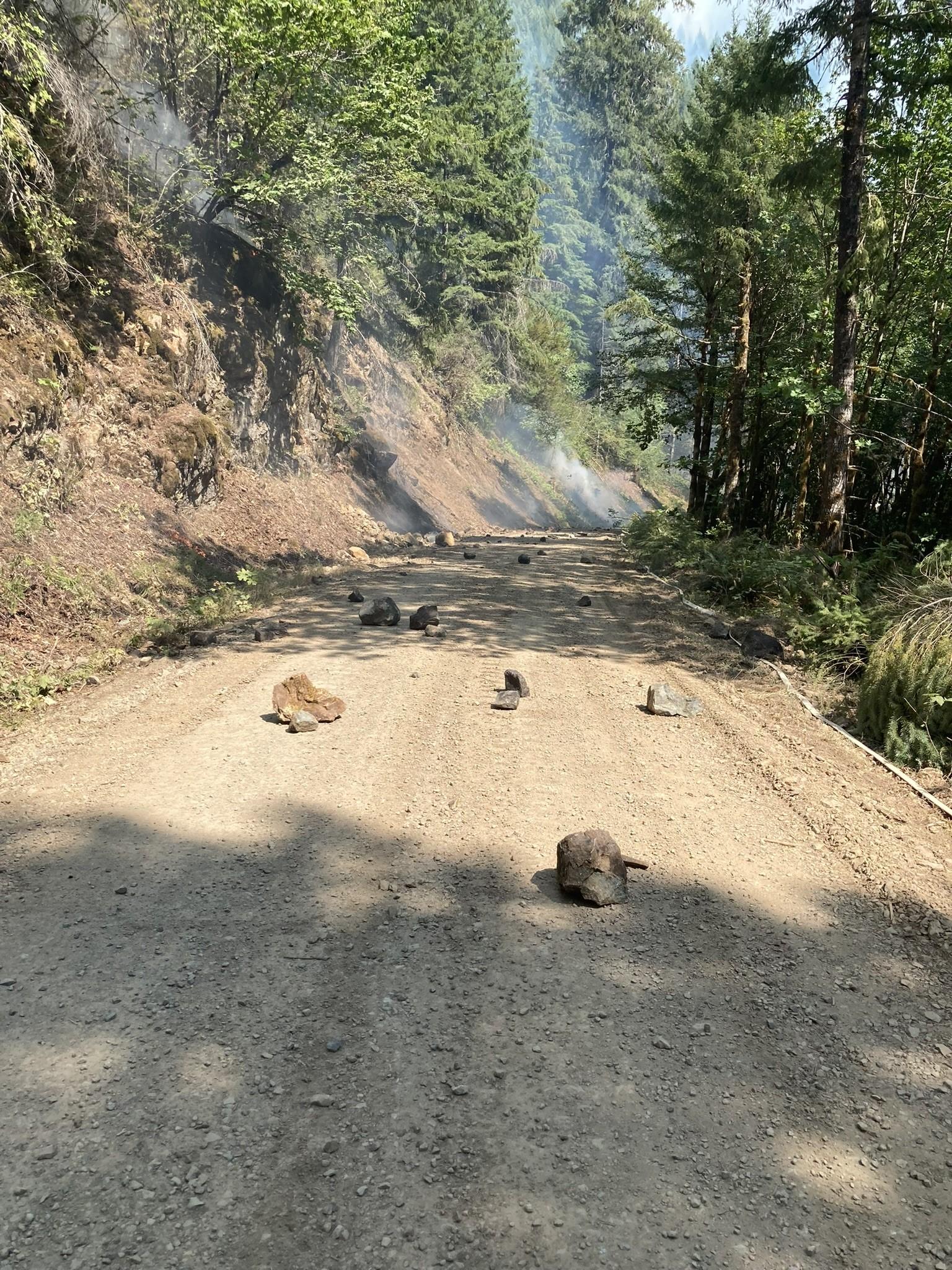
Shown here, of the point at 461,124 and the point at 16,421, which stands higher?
the point at 461,124

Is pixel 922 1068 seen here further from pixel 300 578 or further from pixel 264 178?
pixel 264 178

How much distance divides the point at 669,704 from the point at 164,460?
10.1 metres

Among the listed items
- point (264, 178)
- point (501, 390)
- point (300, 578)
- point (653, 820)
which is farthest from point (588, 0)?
point (653, 820)

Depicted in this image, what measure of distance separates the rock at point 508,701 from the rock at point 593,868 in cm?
257

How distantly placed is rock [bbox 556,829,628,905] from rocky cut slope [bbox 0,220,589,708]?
192 inches

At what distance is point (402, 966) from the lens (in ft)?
11.0

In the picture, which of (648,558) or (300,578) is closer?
(300,578)

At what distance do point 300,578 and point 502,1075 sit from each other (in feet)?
36.9

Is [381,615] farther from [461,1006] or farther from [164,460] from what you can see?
[461,1006]

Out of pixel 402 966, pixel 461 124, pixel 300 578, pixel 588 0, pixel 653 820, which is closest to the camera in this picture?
pixel 402 966

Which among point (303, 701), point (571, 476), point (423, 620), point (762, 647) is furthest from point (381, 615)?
point (571, 476)

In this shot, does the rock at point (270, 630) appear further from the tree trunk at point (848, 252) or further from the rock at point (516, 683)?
the tree trunk at point (848, 252)

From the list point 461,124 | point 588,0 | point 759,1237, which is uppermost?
point 588,0

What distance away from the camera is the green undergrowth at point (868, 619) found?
19.4 ft
